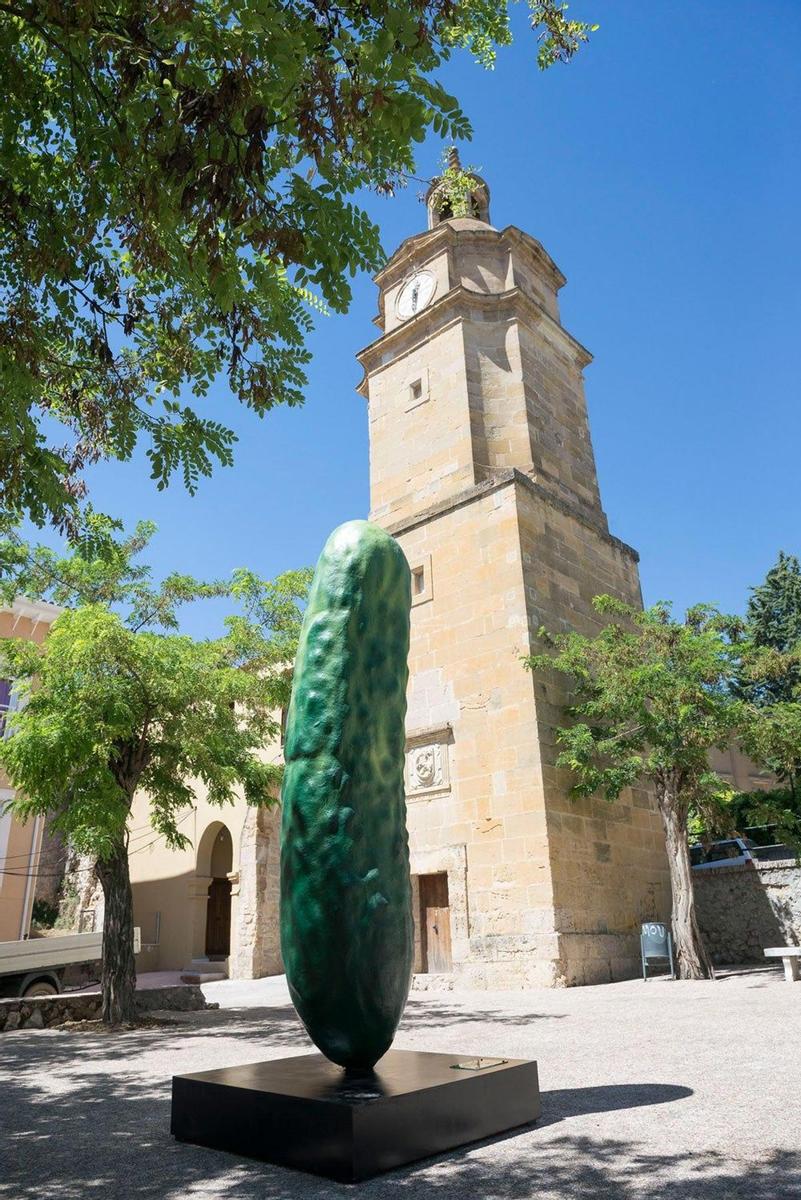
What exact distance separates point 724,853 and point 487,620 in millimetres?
7447

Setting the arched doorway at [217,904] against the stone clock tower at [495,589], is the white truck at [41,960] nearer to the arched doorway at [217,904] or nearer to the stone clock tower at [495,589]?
the stone clock tower at [495,589]

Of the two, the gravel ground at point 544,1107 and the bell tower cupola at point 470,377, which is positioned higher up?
the bell tower cupola at point 470,377

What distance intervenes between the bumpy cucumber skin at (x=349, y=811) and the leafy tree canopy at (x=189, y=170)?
4.93 feet

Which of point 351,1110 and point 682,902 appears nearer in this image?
point 351,1110

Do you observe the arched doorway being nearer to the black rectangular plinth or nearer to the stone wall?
the stone wall

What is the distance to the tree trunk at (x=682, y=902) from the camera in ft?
36.2

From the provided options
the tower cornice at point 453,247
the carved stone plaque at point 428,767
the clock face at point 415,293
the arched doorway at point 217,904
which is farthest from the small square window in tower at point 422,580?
the arched doorway at point 217,904

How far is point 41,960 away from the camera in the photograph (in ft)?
39.7

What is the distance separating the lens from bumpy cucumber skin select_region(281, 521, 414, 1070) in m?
3.76

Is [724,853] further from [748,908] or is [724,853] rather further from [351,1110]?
[351,1110]

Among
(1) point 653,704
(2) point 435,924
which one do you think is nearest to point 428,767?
(2) point 435,924

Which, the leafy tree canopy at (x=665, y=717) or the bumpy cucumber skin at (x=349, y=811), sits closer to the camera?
the bumpy cucumber skin at (x=349, y=811)

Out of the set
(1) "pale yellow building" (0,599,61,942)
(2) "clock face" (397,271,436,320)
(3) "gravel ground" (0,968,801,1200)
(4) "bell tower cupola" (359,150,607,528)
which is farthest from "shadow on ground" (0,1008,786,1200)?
(2) "clock face" (397,271,436,320)

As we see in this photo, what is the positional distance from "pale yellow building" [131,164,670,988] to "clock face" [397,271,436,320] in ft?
0.13
